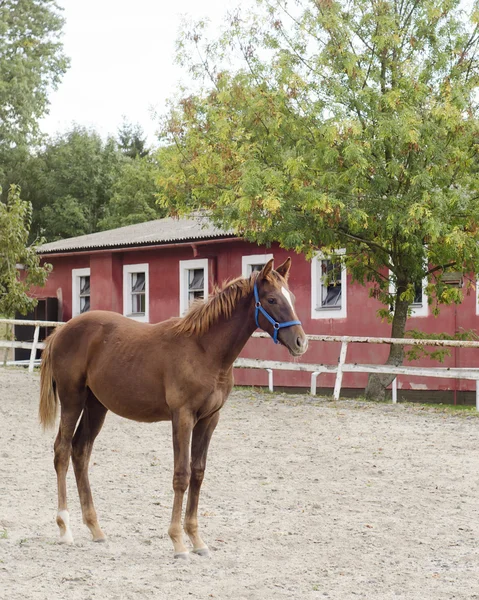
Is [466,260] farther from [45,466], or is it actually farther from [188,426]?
[188,426]

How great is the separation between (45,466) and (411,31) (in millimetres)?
10677

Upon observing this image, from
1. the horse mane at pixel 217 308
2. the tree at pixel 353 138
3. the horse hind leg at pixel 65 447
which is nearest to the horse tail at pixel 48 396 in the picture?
the horse hind leg at pixel 65 447

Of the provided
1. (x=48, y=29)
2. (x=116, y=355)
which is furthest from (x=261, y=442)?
(x=48, y=29)

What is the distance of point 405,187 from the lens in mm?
16234

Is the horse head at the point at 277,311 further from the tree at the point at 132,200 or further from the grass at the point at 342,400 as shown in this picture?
the tree at the point at 132,200

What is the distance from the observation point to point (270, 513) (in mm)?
8055

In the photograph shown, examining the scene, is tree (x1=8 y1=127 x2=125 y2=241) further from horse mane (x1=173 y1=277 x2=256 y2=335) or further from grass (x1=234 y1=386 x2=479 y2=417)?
horse mane (x1=173 y1=277 x2=256 y2=335)

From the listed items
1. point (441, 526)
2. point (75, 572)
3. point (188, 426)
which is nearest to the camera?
point (75, 572)

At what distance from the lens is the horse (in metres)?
6.34

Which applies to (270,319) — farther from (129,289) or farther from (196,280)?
(129,289)

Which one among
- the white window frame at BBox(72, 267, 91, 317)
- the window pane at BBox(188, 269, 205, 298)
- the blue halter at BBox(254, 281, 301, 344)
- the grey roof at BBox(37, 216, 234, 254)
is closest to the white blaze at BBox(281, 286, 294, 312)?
Answer: the blue halter at BBox(254, 281, 301, 344)

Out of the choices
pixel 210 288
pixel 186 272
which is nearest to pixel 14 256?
pixel 186 272

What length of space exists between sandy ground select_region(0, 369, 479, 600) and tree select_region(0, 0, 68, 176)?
99.6ft

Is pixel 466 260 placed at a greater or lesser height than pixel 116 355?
greater
